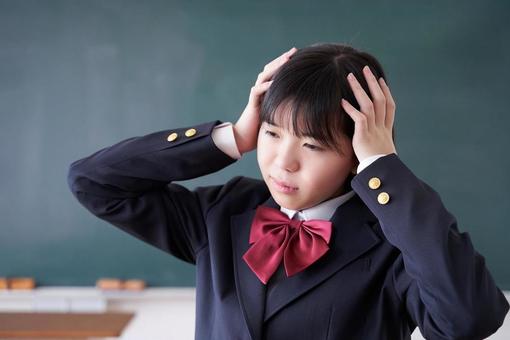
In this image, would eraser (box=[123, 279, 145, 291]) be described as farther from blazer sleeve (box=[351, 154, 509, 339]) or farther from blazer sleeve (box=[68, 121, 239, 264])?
blazer sleeve (box=[351, 154, 509, 339])

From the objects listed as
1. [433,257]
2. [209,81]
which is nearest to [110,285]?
[209,81]

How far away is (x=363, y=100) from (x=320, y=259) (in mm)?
281

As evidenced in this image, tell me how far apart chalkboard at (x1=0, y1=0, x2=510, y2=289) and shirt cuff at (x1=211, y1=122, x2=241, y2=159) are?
1537mm

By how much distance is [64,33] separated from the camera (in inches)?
104

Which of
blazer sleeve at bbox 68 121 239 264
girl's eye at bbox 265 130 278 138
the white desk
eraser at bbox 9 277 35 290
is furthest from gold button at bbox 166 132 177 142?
eraser at bbox 9 277 35 290

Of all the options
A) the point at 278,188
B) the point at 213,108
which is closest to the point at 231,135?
the point at 278,188

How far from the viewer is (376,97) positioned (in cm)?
96

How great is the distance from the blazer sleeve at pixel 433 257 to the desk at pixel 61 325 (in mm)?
1484

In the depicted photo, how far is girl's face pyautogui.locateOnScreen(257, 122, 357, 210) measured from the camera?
95 centimetres

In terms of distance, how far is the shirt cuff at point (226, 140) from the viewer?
1.12 metres

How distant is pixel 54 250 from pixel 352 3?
1.77 meters

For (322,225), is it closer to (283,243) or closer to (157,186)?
(283,243)

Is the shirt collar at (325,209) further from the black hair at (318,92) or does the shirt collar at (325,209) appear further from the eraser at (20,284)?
the eraser at (20,284)

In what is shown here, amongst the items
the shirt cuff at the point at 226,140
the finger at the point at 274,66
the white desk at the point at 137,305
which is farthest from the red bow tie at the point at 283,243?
the white desk at the point at 137,305
